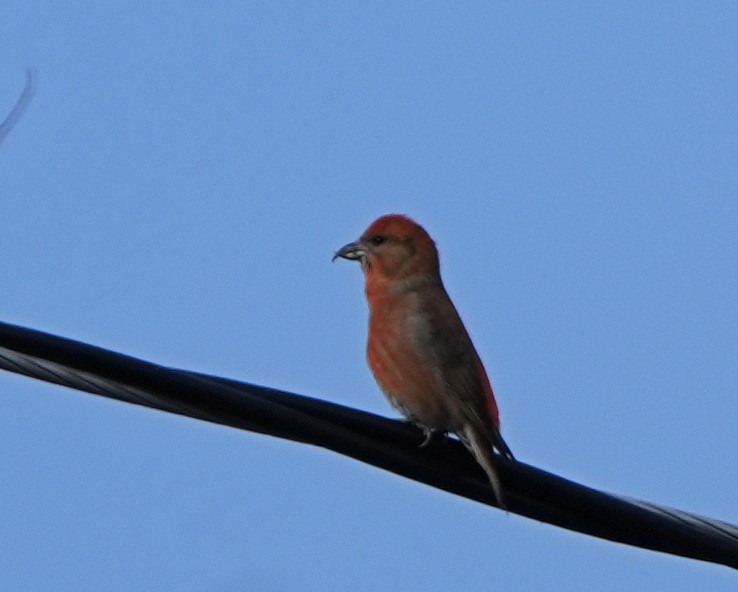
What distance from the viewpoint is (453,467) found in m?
5.33

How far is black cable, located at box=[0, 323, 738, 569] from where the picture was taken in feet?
13.4

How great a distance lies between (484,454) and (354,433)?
1.21 meters

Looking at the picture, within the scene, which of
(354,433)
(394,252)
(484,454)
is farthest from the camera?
(394,252)

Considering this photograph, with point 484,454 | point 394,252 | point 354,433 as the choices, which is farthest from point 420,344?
point 354,433

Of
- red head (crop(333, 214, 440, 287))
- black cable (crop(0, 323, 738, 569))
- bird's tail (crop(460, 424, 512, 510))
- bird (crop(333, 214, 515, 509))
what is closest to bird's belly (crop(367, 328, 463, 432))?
bird (crop(333, 214, 515, 509))

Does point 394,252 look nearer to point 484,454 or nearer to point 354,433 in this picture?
point 484,454

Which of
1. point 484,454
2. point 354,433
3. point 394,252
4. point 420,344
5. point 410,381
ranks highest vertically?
point 394,252

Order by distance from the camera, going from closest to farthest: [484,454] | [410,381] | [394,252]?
[484,454], [410,381], [394,252]

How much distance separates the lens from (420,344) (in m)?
6.99

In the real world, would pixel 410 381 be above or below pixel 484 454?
above

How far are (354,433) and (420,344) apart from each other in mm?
2325

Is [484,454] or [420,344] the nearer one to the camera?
[484,454]

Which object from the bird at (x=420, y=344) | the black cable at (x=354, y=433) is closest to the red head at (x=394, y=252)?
the bird at (x=420, y=344)

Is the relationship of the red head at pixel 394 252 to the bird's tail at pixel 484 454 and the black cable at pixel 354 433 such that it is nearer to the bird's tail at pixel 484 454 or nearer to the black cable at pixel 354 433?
the bird's tail at pixel 484 454
